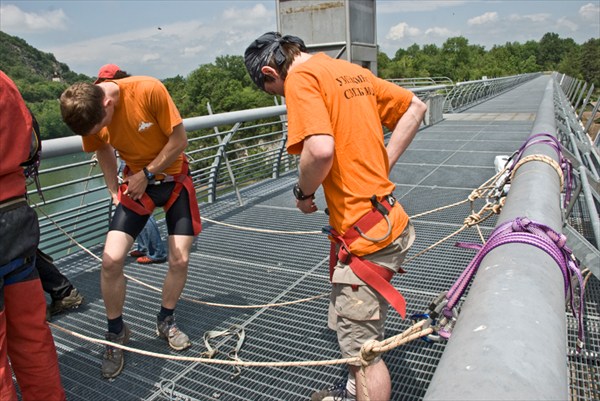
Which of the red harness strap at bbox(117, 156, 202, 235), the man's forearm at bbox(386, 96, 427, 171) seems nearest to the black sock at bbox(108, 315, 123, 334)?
the red harness strap at bbox(117, 156, 202, 235)

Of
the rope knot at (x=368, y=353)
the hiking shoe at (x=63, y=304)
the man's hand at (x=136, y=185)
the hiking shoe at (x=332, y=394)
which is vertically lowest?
the hiking shoe at (x=63, y=304)

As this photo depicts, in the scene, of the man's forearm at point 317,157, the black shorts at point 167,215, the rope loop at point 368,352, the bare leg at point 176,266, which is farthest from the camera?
the bare leg at point 176,266

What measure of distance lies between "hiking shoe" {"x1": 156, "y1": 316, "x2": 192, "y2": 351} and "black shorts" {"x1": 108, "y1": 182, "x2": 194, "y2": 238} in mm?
599

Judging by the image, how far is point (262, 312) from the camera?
3676mm

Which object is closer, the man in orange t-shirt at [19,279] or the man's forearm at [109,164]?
the man in orange t-shirt at [19,279]

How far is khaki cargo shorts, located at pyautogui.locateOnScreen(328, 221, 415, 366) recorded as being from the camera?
2.07 meters

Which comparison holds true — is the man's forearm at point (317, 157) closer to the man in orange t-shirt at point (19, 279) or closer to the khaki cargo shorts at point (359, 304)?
the khaki cargo shorts at point (359, 304)

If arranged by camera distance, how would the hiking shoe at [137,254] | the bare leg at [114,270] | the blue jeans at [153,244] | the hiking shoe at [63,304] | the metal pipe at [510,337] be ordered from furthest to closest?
the hiking shoe at [137,254], the blue jeans at [153,244], the hiking shoe at [63,304], the bare leg at [114,270], the metal pipe at [510,337]

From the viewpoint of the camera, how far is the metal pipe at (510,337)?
0.70 m

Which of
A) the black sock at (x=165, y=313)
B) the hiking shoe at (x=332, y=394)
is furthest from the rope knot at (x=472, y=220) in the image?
the black sock at (x=165, y=313)

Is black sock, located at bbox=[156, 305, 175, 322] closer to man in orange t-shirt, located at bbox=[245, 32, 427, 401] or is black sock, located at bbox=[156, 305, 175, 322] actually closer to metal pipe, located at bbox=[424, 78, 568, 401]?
man in orange t-shirt, located at bbox=[245, 32, 427, 401]

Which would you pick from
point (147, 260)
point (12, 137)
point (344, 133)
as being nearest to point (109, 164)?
point (12, 137)

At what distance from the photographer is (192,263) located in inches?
186

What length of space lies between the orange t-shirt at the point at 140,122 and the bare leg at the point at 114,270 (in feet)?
1.63
